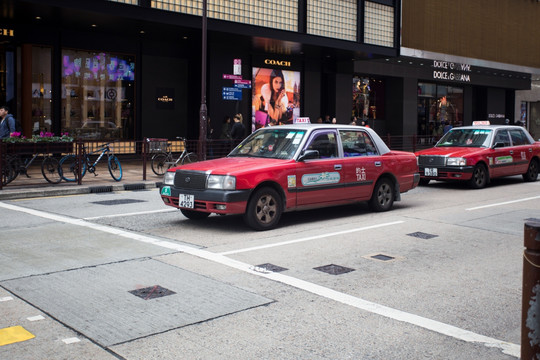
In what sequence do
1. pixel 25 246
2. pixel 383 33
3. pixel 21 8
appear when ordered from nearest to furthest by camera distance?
pixel 25 246, pixel 21 8, pixel 383 33

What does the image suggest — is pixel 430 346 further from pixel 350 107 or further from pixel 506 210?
pixel 350 107

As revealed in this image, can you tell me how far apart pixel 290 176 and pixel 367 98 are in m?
23.4

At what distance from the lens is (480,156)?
604 inches

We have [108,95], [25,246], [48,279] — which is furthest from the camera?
[108,95]

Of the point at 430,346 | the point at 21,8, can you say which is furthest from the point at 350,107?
the point at 430,346

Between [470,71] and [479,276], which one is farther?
[470,71]

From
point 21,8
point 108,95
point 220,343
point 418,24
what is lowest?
point 220,343

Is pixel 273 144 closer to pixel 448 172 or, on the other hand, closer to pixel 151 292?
A: pixel 151 292

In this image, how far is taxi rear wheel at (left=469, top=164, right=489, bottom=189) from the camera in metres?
15.3

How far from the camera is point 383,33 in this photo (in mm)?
26906

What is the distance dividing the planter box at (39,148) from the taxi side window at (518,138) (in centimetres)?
1170

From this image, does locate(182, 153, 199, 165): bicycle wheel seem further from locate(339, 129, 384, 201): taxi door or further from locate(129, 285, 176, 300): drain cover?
locate(129, 285, 176, 300): drain cover

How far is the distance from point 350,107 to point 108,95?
11962mm

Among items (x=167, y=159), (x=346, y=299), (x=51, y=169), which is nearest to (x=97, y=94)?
(x=167, y=159)
